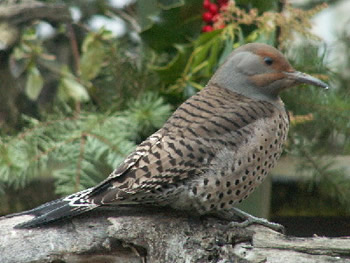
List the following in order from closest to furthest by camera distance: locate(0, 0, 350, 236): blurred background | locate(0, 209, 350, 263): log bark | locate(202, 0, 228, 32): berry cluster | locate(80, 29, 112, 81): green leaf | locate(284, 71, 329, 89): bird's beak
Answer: locate(0, 209, 350, 263): log bark < locate(284, 71, 329, 89): bird's beak < locate(0, 0, 350, 236): blurred background < locate(202, 0, 228, 32): berry cluster < locate(80, 29, 112, 81): green leaf

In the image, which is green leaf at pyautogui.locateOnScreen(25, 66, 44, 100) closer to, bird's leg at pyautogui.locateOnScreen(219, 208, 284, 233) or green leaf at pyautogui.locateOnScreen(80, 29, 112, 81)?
green leaf at pyautogui.locateOnScreen(80, 29, 112, 81)

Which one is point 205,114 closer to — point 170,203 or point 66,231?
point 170,203

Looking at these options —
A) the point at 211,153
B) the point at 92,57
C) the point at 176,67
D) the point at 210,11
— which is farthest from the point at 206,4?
the point at 211,153

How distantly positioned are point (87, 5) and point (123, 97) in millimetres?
457

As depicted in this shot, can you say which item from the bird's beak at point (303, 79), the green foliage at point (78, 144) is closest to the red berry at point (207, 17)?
the green foliage at point (78, 144)

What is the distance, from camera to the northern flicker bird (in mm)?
708

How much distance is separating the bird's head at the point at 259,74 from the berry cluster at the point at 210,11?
8.3 inches

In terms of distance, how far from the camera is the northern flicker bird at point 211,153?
71 cm

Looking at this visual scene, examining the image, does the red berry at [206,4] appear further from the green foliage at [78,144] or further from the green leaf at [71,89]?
the green leaf at [71,89]

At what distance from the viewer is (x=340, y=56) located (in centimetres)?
119

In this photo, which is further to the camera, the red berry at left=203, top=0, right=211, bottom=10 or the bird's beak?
the red berry at left=203, top=0, right=211, bottom=10

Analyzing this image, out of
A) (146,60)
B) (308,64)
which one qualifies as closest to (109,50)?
(146,60)

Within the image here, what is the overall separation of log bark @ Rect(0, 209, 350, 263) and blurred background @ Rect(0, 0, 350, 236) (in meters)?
0.18

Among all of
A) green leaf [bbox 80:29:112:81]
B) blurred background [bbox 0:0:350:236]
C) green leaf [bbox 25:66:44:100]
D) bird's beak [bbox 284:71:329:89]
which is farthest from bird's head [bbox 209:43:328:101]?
green leaf [bbox 25:66:44:100]
